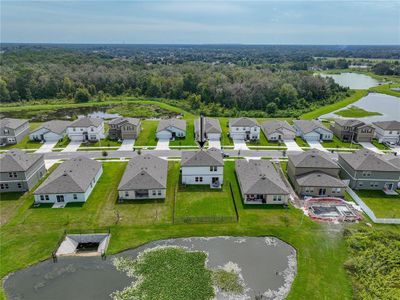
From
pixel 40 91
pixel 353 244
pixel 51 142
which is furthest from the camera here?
pixel 40 91

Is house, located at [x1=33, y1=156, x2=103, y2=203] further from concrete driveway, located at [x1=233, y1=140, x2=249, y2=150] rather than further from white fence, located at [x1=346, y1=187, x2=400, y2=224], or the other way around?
white fence, located at [x1=346, y1=187, x2=400, y2=224]

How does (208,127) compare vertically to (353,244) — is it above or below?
above

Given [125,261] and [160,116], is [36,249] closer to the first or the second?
[125,261]

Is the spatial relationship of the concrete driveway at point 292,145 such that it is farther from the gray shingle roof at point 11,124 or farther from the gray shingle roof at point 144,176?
the gray shingle roof at point 11,124

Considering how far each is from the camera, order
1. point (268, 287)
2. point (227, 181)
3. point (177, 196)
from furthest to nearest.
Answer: point (227, 181), point (177, 196), point (268, 287)

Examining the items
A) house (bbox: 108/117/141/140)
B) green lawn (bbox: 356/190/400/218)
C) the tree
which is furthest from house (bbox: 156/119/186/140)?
the tree

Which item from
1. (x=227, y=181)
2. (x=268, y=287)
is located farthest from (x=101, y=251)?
(x=227, y=181)

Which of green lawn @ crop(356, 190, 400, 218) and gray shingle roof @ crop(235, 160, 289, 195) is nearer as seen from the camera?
green lawn @ crop(356, 190, 400, 218)
